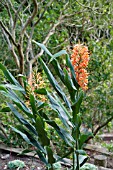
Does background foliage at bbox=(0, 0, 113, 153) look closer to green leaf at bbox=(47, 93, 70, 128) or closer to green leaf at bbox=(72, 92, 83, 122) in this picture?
green leaf at bbox=(47, 93, 70, 128)

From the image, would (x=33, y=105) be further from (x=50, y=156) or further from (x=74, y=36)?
(x=74, y=36)

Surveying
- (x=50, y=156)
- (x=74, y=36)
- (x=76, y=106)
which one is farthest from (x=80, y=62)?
(x=74, y=36)

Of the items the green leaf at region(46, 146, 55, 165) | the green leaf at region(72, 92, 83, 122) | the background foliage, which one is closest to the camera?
the green leaf at region(72, 92, 83, 122)

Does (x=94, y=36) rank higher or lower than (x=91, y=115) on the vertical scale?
higher

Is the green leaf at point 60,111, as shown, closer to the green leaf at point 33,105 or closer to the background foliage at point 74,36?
the green leaf at point 33,105

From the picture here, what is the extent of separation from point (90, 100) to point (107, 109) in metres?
0.24

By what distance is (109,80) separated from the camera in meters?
3.46

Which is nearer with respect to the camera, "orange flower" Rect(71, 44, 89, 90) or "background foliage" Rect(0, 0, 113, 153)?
"orange flower" Rect(71, 44, 89, 90)

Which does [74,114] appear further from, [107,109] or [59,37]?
[59,37]

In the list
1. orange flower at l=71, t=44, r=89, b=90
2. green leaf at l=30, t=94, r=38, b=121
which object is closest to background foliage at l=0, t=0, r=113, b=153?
orange flower at l=71, t=44, r=89, b=90

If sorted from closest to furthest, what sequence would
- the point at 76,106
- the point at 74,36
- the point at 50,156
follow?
1. the point at 76,106
2. the point at 50,156
3. the point at 74,36

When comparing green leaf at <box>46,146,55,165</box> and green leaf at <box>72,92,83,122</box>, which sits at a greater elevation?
green leaf at <box>72,92,83,122</box>

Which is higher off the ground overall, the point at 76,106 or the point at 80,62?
the point at 80,62

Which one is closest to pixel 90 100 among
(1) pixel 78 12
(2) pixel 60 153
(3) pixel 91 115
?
(3) pixel 91 115
